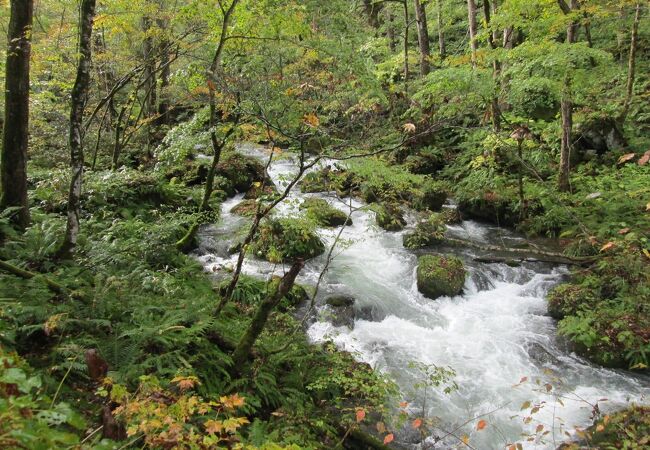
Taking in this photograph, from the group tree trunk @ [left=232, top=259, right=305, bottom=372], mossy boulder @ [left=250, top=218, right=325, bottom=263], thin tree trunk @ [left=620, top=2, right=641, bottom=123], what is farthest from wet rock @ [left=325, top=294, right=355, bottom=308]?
thin tree trunk @ [left=620, top=2, right=641, bottom=123]

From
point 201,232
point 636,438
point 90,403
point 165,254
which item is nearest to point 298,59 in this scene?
point 201,232

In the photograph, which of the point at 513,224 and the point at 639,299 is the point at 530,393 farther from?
the point at 513,224

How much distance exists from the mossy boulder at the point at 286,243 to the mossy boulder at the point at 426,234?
245 cm

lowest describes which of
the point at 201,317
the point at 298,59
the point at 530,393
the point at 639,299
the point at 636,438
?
the point at 530,393

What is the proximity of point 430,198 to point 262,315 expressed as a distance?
9737 millimetres

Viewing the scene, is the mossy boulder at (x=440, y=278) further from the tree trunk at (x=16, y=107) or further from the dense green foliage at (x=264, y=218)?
the tree trunk at (x=16, y=107)

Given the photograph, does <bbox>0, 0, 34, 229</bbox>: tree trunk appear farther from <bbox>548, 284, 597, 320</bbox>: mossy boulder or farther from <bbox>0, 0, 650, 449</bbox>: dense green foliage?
<bbox>548, 284, 597, 320</bbox>: mossy boulder

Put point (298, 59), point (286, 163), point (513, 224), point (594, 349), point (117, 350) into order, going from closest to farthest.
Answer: point (117, 350) → point (594, 349) → point (298, 59) → point (513, 224) → point (286, 163)

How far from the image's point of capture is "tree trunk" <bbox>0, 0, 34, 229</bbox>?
5574 mm

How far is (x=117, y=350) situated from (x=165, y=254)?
3.55 metres

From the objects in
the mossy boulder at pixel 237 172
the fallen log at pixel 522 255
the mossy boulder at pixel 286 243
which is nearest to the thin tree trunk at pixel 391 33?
the mossy boulder at pixel 237 172

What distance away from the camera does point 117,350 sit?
4.18 m

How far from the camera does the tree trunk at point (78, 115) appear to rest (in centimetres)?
530

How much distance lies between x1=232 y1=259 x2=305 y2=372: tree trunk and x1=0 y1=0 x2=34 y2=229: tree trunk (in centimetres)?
409
